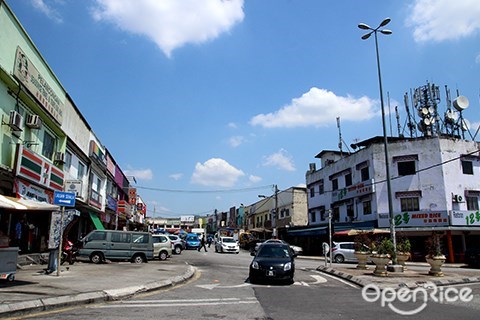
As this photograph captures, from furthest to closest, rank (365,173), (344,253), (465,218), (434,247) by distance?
(365,173) → (465,218) → (344,253) → (434,247)

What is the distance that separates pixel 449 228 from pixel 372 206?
6.46m

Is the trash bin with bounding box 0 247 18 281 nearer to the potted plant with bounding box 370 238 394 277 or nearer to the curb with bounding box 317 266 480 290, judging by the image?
the curb with bounding box 317 266 480 290

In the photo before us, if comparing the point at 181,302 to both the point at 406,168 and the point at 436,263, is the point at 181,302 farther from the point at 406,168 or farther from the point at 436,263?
the point at 406,168

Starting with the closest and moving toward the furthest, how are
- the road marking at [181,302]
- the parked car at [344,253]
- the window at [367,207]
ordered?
the road marking at [181,302], the parked car at [344,253], the window at [367,207]

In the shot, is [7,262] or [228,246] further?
[228,246]

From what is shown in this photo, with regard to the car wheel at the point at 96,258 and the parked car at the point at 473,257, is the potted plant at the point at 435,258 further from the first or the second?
the car wheel at the point at 96,258

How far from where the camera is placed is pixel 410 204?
32.9 meters

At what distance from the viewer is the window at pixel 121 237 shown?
21.5 m

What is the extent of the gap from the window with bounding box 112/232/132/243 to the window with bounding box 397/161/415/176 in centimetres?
2329

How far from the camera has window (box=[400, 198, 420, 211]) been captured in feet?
107

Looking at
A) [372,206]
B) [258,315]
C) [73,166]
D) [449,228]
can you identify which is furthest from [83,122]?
[449,228]

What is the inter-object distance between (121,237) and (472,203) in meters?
27.5

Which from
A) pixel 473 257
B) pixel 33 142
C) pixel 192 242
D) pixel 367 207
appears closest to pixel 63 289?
pixel 33 142

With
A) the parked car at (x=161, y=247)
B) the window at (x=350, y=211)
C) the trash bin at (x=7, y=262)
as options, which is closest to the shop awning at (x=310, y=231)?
the window at (x=350, y=211)
